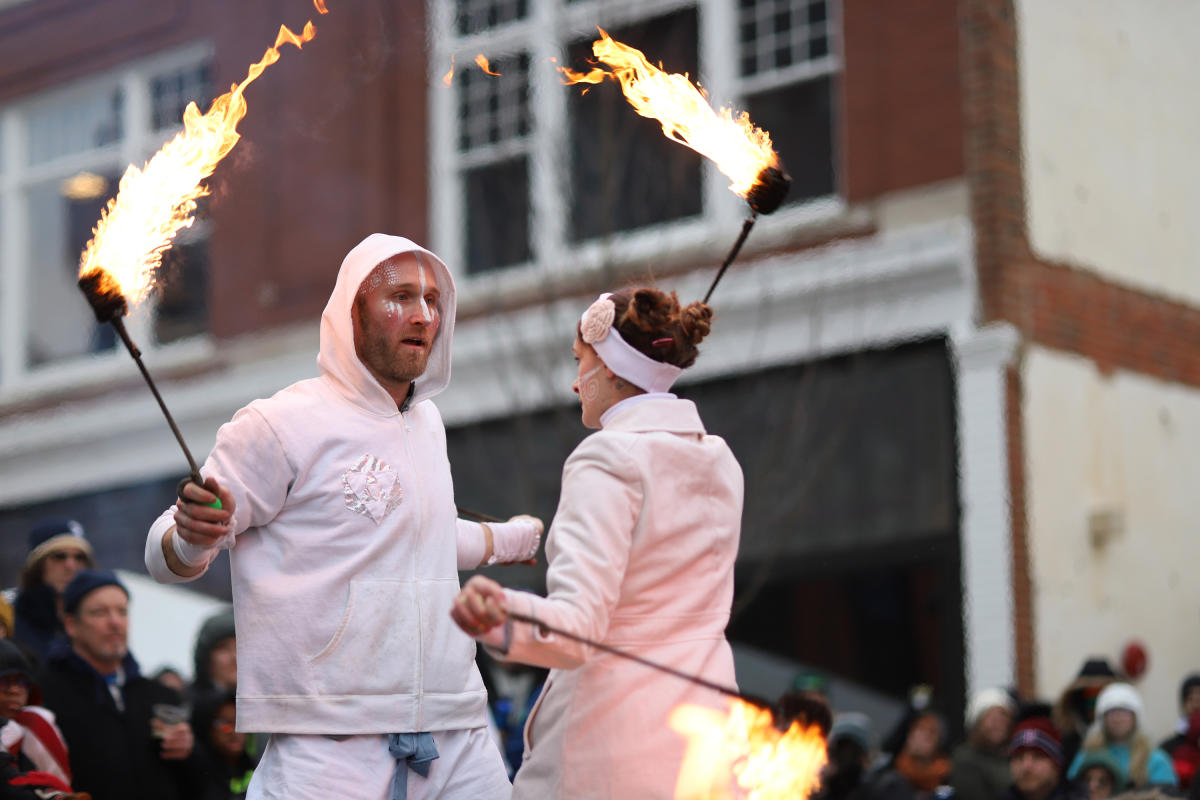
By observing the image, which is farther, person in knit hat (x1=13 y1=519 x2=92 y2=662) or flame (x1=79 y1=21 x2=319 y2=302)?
person in knit hat (x1=13 y1=519 x2=92 y2=662)

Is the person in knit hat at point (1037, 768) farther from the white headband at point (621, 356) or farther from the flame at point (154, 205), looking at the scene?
the flame at point (154, 205)

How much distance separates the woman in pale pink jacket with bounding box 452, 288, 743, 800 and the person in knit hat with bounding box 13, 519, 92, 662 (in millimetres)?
3591

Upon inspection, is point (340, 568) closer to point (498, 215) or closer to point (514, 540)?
point (514, 540)

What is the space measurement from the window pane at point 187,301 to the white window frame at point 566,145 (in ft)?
8.60

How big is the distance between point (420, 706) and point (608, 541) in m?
0.78

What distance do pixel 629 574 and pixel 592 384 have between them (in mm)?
494

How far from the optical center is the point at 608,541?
3.64 meters

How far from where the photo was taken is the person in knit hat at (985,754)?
8531mm

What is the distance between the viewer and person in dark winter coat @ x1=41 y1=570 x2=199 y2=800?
5773 millimetres

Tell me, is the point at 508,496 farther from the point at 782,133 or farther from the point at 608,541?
the point at 608,541

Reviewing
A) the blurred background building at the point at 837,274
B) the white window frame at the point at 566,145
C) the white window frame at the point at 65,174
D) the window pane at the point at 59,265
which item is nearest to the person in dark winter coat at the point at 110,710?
the blurred background building at the point at 837,274

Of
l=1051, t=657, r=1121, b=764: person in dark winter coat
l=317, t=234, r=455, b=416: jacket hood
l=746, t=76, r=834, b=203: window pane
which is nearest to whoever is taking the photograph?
l=317, t=234, r=455, b=416: jacket hood

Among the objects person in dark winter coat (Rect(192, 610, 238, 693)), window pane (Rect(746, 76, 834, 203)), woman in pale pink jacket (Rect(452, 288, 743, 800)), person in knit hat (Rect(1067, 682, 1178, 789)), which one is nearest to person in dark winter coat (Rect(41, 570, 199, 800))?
person in dark winter coat (Rect(192, 610, 238, 693))

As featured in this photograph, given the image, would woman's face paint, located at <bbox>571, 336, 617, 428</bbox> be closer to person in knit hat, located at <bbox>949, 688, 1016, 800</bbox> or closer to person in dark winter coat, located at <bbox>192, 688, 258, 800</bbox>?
person in dark winter coat, located at <bbox>192, 688, 258, 800</bbox>
